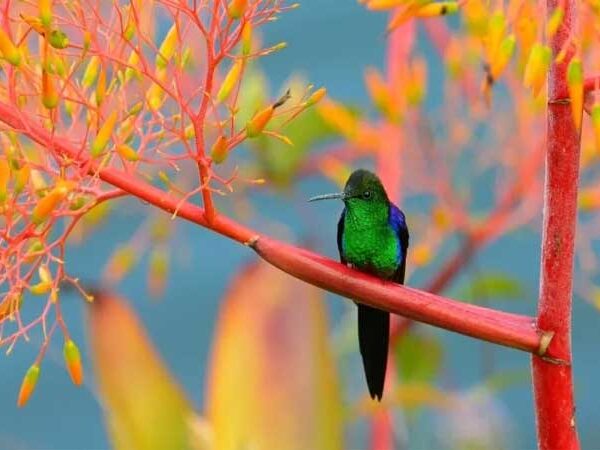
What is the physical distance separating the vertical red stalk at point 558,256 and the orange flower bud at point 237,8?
0.16 meters

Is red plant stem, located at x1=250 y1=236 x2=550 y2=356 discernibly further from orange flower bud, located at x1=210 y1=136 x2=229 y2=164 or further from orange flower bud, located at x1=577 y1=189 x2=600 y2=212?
orange flower bud, located at x1=577 y1=189 x2=600 y2=212

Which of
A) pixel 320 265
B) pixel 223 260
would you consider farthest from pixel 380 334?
pixel 223 260

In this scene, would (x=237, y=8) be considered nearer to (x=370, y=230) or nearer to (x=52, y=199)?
(x=52, y=199)

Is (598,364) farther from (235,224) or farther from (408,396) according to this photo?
(235,224)

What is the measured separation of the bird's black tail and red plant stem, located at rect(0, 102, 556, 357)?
175mm

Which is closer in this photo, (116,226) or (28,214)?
(28,214)

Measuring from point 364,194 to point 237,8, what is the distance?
0.36 metres

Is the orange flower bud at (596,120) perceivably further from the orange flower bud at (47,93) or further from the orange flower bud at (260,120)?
the orange flower bud at (47,93)

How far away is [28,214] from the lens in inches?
29.2

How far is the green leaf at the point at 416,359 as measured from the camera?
1583 millimetres

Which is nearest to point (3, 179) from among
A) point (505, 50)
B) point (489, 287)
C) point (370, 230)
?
point (505, 50)

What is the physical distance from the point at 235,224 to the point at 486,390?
85 cm

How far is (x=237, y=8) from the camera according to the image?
0.65 m

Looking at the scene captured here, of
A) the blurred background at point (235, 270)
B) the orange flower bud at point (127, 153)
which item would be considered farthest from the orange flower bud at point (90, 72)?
the blurred background at point (235, 270)
